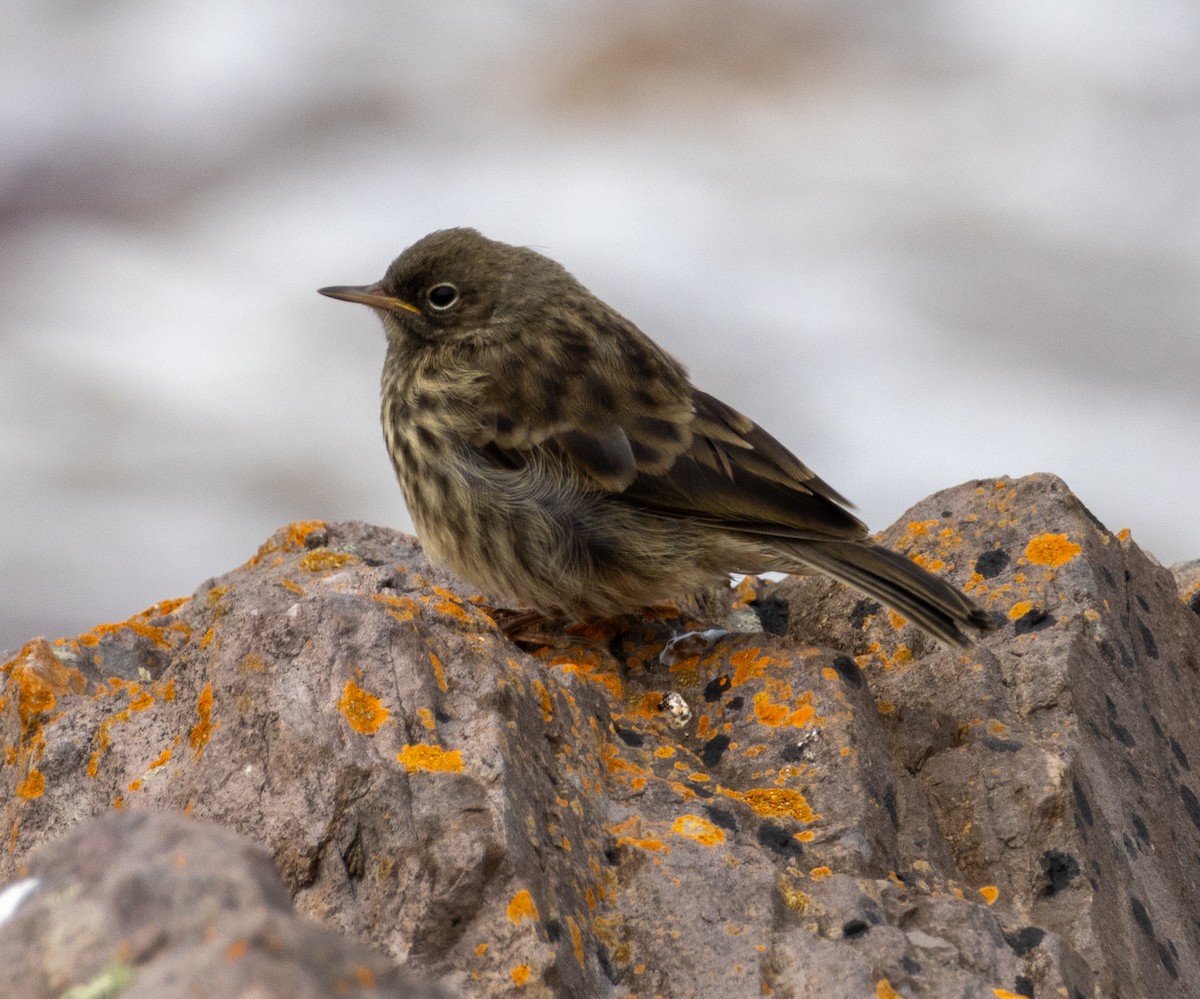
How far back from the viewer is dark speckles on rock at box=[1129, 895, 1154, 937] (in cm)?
411

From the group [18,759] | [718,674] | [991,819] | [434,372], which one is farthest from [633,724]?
[434,372]

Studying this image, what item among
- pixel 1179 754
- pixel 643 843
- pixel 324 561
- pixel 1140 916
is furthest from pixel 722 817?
pixel 324 561

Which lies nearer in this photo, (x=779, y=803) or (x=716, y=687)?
(x=779, y=803)

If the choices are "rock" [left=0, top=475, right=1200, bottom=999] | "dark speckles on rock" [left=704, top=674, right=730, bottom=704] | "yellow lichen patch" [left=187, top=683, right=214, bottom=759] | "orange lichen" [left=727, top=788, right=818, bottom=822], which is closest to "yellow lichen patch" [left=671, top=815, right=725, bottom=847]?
"rock" [left=0, top=475, right=1200, bottom=999]

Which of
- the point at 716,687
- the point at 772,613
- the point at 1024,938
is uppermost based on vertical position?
the point at 772,613

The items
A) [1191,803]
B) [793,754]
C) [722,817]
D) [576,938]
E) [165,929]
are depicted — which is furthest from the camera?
[1191,803]

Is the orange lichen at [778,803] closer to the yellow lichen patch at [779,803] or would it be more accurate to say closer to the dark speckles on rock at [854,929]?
the yellow lichen patch at [779,803]

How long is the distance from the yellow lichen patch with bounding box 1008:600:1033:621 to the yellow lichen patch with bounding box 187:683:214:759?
2.78 m

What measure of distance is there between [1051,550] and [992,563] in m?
0.22

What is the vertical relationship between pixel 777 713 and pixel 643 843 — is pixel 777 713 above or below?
above

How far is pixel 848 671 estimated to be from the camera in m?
4.64

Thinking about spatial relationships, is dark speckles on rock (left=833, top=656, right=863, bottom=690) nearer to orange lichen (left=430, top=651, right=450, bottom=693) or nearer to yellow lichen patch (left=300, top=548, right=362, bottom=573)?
orange lichen (left=430, top=651, right=450, bottom=693)

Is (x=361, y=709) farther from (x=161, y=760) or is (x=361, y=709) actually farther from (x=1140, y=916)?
(x=1140, y=916)

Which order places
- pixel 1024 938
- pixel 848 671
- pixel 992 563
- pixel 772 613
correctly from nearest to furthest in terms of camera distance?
pixel 1024 938 < pixel 848 671 < pixel 992 563 < pixel 772 613
